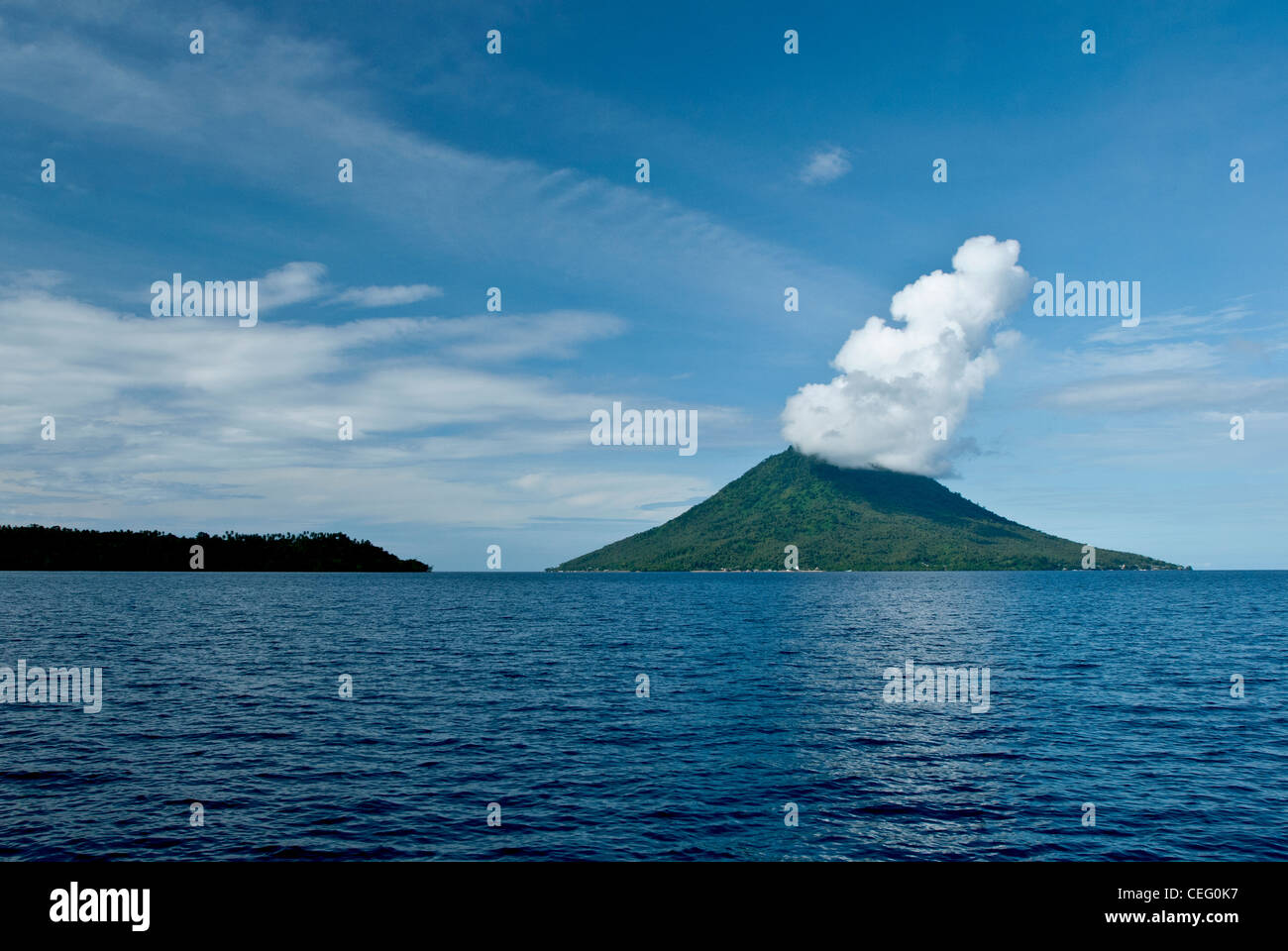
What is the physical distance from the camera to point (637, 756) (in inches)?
1452

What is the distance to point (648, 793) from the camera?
1214 inches

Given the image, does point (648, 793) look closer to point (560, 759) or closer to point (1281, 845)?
point (560, 759)

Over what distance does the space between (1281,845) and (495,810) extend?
2839 centimetres

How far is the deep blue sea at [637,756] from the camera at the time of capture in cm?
2600

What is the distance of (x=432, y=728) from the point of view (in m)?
42.4

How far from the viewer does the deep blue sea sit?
85.3 ft

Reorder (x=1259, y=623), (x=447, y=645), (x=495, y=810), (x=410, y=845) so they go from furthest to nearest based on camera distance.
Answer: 1. (x=1259, y=623)
2. (x=447, y=645)
3. (x=495, y=810)
4. (x=410, y=845)

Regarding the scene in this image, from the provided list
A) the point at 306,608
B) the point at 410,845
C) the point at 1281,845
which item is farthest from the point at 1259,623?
the point at 306,608
